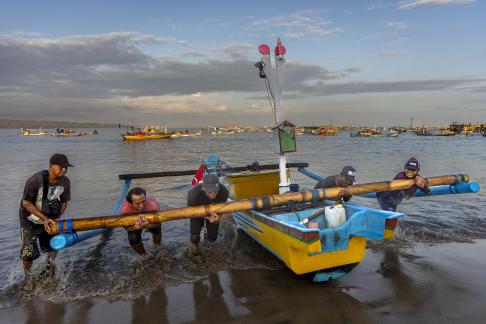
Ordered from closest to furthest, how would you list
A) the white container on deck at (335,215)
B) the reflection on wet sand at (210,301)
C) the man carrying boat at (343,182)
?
the reflection on wet sand at (210,301)
the white container on deck at (335,215)
the man carrying boat at (343,182)

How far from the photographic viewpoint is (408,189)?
828cm

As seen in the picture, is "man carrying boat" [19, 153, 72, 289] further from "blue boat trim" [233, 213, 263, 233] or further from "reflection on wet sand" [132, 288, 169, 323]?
"blue boat trim" [233, 213, 263, 233]

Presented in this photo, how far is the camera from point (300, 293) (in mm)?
5848

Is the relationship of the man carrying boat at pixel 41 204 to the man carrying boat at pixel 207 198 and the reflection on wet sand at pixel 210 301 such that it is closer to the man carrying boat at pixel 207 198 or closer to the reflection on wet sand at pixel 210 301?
the man carrying boat at pixel 207 198

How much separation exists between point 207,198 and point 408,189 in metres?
4.93

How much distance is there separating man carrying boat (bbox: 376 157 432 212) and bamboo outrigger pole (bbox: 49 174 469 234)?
188 mm

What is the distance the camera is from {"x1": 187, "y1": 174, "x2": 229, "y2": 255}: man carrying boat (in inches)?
265

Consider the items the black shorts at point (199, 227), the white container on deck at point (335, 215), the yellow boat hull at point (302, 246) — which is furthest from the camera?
the black shorts at point (199, 227)

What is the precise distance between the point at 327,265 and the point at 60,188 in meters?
5.04

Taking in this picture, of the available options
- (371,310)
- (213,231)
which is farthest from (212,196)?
(371,310)

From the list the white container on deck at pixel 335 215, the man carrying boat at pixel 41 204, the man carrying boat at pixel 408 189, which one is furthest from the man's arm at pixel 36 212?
the man carrying boat at pixel 408 189

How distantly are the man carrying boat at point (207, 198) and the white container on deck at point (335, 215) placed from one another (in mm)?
2115

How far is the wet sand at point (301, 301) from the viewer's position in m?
5.13

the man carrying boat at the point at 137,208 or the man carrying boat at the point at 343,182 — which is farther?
the man carrying boat at the point at 343,182
